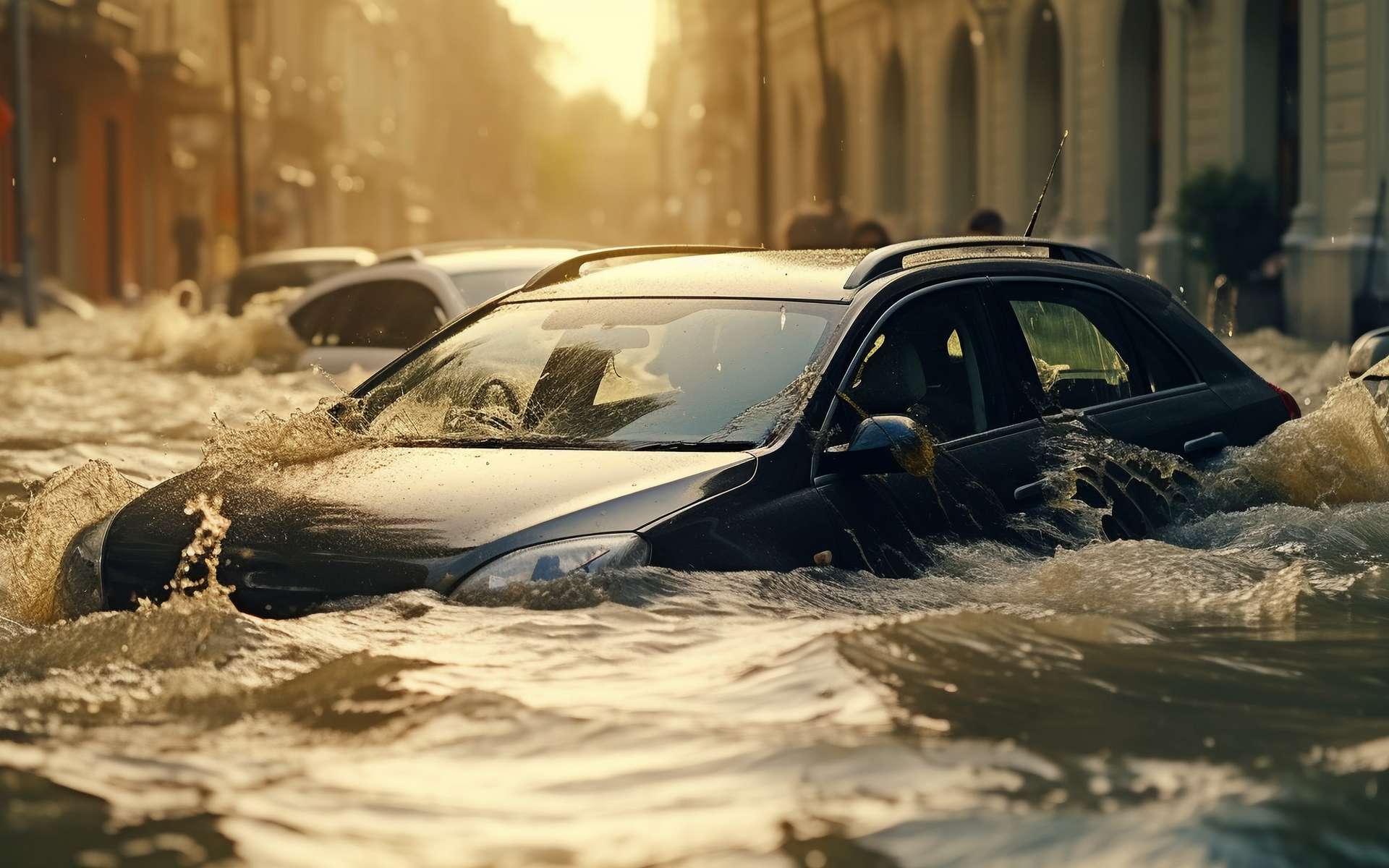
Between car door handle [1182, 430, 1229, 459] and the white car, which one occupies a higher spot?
the white car

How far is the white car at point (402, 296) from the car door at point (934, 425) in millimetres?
5328

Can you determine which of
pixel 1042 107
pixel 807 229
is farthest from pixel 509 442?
pixel 1042 107

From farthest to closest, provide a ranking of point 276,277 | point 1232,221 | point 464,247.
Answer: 1. point 1232,221
2. point 276,277
3. point 464,247

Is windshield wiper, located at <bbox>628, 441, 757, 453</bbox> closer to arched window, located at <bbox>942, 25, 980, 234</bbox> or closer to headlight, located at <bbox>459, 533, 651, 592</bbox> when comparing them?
headlight, located at <bbox>459, 533, 651, 592</bbox>

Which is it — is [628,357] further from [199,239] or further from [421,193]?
[421,193]

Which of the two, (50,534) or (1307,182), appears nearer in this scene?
(50,534)

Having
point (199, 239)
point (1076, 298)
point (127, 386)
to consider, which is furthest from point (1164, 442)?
point (199, 239)

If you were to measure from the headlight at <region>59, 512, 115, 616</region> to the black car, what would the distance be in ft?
0.07

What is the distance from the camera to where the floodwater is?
358 centimetres

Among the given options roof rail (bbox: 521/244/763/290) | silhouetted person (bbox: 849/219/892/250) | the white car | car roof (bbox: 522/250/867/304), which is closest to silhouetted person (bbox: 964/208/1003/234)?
silhouetted person (bbox: 849/219/892/250)

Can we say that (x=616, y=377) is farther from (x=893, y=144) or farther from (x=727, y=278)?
(x=893, y=144)

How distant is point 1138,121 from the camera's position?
28391mm

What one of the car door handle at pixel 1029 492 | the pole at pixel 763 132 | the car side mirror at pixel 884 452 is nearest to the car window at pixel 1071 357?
the car door handle at pixel 1029 492

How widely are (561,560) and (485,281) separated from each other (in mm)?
6873
